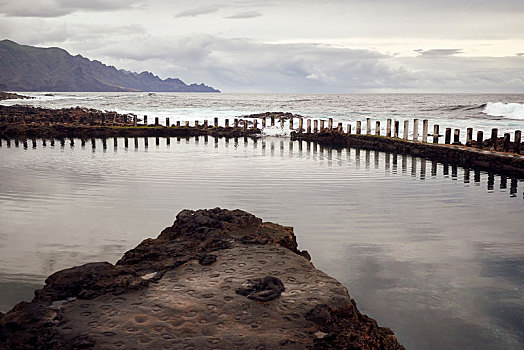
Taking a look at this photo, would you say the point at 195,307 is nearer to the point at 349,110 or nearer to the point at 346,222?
the point at 346,222

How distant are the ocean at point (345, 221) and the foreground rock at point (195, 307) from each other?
1438 millimetres

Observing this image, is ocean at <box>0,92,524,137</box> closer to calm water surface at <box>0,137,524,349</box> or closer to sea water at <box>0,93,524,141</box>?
sea water at <box>0,93,524,141</box>

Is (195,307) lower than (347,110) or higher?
lower

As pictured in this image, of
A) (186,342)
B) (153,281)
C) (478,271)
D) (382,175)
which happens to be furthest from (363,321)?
(382,175)

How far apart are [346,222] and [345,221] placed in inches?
4.0

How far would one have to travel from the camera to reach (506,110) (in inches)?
2269

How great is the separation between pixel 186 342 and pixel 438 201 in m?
10.3

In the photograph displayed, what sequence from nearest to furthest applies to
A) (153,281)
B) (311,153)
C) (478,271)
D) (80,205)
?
(153,281), (478,271), (80,205), (311,153)

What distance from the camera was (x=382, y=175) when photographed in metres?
17.3

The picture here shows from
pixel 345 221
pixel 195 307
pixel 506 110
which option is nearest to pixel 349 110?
pixel 506 110

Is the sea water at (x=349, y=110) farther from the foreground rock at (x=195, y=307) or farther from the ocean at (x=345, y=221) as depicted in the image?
the foreground rock at (x=195, y=307)

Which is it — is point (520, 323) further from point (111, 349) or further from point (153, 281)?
point (111, 349)

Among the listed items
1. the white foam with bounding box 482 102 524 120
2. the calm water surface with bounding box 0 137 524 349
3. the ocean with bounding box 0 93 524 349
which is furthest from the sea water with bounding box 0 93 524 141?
the ocean with bounding box 0 93 524 349

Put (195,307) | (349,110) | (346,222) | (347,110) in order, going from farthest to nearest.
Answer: (349,110) < (347,110) < (346,222) < (195,307)
